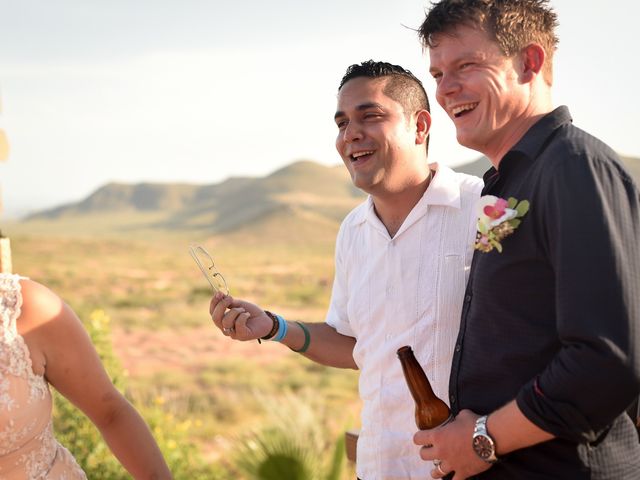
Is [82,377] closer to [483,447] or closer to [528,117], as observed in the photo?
[483,447]

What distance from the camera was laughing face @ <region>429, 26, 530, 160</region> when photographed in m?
1.70

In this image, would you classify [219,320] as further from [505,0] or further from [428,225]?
[505,0]

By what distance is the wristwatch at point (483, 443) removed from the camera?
5.00ft

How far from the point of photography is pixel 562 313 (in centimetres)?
138

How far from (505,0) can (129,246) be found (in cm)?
6212

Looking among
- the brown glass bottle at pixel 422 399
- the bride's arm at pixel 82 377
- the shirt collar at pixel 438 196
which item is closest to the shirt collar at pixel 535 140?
the brown glass bottle at pixel 422 399

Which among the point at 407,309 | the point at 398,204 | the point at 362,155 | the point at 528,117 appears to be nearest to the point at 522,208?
the point at 528,117

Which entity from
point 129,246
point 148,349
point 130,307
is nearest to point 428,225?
point 148,349

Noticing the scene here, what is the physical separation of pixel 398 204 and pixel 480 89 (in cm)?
88

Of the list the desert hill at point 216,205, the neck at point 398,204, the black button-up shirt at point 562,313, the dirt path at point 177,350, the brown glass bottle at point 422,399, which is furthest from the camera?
the desert hill at point 216,205

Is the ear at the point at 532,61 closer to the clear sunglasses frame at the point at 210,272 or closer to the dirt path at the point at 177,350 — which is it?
the clear sunglasses frame at the point at 210,272

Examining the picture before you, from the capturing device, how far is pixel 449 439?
1.62 meters

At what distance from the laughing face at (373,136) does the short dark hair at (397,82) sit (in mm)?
28

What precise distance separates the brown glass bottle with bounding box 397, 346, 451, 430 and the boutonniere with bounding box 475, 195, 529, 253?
42cm
